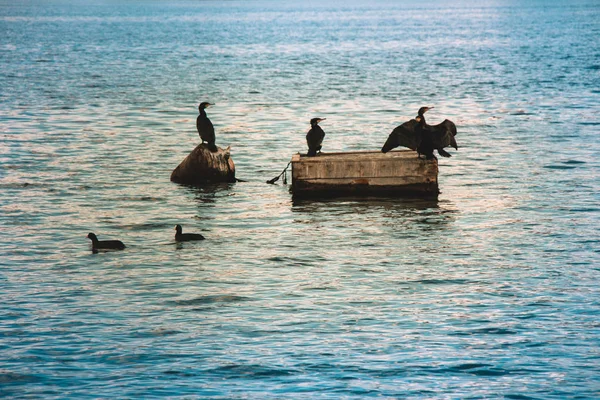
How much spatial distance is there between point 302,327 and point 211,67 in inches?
2619

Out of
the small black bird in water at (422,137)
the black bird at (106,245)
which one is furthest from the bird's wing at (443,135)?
the black bird at (106,245)

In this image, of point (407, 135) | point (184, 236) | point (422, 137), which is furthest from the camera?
point (407, 135)

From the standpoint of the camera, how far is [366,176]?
78.3ft

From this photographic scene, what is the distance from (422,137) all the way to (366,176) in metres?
1.53

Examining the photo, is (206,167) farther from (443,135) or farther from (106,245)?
(106,245)

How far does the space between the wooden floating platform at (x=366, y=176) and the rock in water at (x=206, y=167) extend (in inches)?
132

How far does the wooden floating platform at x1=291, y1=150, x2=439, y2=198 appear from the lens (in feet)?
78.0

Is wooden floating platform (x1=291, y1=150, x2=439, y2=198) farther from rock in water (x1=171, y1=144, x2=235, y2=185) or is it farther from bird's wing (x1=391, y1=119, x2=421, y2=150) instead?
rock in water (x1=171, y1=144, x2=235, y2=185)

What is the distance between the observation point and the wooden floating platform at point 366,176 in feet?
78.0

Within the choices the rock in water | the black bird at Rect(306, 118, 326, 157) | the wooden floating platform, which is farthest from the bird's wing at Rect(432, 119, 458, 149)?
the rock in water

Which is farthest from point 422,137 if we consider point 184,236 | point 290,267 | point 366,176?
point 290,267

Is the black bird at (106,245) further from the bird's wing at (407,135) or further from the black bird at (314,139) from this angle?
the bird's wing at (407,135)

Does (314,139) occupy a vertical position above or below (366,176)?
above

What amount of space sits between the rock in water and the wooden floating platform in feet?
11.0
